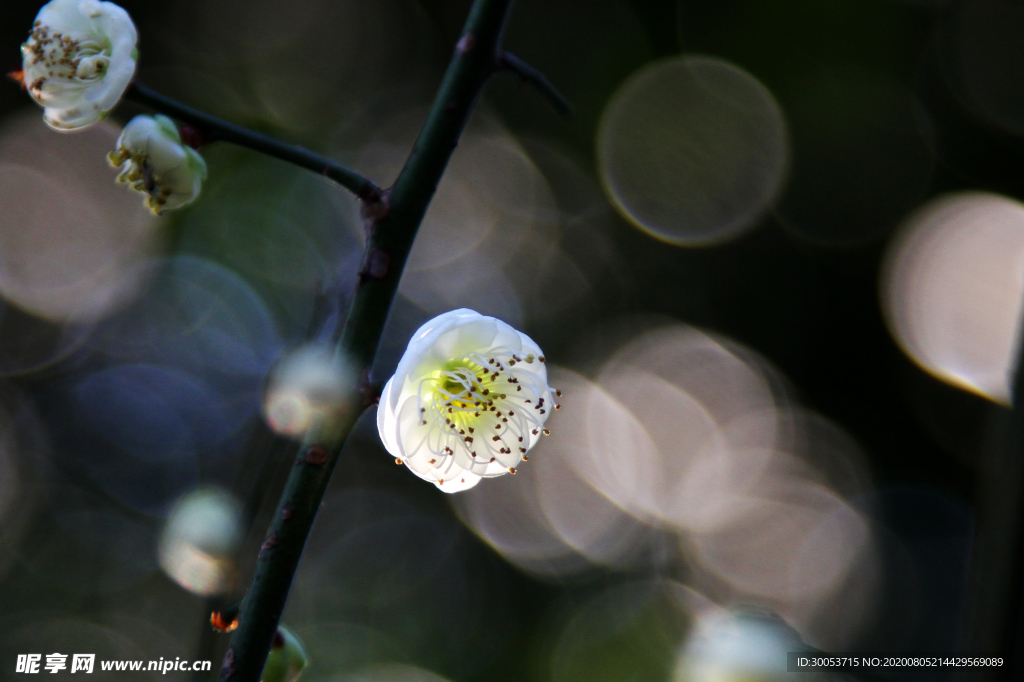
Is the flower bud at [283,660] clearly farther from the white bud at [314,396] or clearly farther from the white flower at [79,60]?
the white flower at [79,60]

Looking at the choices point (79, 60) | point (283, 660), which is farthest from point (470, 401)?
point (79, 60)

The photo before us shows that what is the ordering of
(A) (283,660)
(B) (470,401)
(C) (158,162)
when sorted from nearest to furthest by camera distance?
(A) (283,660), (C) (158,162), (B) (470,401)

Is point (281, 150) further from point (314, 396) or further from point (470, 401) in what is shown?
point (470, 401)

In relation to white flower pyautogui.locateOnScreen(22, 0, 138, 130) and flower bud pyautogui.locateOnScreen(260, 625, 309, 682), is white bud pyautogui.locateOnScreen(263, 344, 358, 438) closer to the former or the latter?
flower bud pyautogui.locateOnScreen(260, 625, 309, 682)

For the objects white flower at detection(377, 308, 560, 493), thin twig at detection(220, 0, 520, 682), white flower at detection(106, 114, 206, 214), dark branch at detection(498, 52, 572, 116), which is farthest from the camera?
white flower at detection(377, 308, 560, 493)

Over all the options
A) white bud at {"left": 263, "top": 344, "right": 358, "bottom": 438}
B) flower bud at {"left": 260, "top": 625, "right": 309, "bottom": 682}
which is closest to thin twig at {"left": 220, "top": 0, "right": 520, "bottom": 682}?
white bud at {"left": 263, "top": 344, "right": 358, "bottom": 438}
